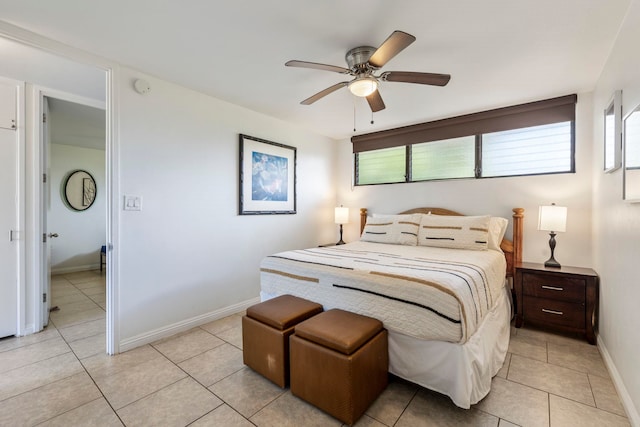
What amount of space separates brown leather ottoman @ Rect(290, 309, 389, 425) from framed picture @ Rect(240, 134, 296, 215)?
2028 mm

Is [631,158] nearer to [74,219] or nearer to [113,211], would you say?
[113,211]

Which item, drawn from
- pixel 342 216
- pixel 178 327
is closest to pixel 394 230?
pixel 342 216

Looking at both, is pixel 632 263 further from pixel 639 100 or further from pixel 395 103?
pixel 395 103

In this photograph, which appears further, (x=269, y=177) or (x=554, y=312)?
(x=269, y=177)

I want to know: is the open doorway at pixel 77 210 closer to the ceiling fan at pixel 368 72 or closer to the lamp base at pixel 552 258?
the ceiling fan at pixel 368 72

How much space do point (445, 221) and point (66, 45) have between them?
3.80 m

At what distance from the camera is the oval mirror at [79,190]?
526cm

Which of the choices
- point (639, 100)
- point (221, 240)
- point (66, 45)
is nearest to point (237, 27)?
point (66, 45)

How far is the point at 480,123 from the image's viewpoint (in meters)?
3.43

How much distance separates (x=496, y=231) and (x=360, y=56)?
7.78 feet

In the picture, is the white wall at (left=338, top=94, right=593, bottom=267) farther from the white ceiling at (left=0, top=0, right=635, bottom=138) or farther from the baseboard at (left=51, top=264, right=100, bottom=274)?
the baseboard at (left=51, top=264, right=100, bottom=274)

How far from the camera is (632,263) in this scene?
63.4 inches

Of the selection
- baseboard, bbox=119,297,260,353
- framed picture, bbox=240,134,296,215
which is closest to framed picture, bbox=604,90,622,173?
framed picture, bbox=240,134,296,215

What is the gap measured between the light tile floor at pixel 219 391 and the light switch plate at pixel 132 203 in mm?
1223
